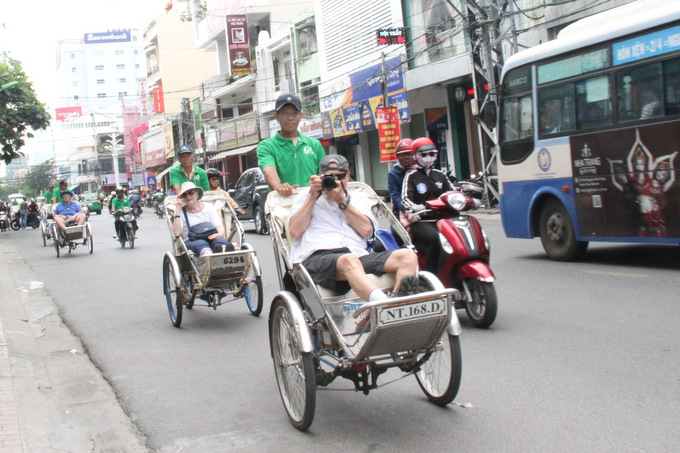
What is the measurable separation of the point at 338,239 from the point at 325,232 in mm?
100

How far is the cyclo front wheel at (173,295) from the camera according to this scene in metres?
7.68

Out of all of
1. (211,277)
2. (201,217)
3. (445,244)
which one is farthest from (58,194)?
(445,244)

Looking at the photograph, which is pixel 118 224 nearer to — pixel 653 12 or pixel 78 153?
pixel 653 12

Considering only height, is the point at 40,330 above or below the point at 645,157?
below

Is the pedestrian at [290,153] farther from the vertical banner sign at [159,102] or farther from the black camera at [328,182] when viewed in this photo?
the vertical banner sign at [159,102]

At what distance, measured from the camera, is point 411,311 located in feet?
12.5

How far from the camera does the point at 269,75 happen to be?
41844 millimetres

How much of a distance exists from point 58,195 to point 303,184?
14.1 meters

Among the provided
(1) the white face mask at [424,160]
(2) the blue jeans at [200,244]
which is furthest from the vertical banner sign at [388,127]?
(1) the white face mask at [424,160]

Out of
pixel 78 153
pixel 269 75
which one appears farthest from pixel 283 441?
pixel 78 153

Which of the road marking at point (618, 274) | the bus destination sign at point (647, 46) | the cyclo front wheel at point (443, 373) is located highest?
the bus destination sign at point (647, 46)

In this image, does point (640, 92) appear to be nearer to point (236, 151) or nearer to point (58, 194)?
point (58, 194)

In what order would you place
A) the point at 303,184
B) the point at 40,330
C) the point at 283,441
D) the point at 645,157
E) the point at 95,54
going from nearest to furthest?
the point at 283,441
the point at 303,184
the point at 40,330
the point at 645,157
the point at 95,54

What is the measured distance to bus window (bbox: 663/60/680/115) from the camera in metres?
8.54
